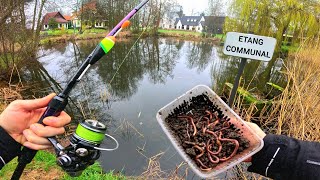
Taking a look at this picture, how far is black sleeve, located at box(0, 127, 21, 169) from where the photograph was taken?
117cm

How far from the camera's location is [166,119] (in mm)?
1229

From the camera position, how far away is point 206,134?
3.78ft

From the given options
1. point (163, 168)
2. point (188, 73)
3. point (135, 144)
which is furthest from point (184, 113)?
point (188, 73)

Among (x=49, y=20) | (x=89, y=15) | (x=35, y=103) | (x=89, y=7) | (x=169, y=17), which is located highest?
(x=169, y=17)

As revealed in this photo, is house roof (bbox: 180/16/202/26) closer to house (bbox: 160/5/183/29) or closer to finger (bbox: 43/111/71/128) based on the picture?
house (bbox: 160/5/183/29)

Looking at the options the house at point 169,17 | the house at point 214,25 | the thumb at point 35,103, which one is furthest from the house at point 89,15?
the thumb at point 35,103

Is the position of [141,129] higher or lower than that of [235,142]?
lower

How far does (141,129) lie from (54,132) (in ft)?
13.9

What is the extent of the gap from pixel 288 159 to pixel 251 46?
3.60ft

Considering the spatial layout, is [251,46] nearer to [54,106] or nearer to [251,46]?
[251,46]

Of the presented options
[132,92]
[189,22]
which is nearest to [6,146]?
[132,92]

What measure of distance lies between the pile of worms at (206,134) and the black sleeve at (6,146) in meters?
0.76

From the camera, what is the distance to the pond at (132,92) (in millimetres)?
4434

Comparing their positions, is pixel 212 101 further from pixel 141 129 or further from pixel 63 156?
pixel 141 129
